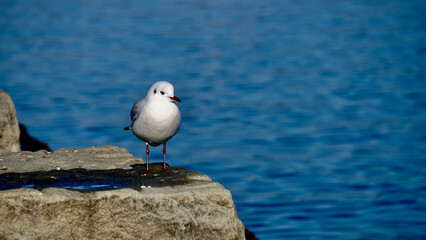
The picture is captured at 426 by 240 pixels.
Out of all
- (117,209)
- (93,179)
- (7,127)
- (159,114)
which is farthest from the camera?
(7,127)

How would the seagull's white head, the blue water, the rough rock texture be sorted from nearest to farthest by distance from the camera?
1. the seagull's white head
2. the rough rock texture
3. the blue water

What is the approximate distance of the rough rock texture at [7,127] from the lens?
31.0 feet

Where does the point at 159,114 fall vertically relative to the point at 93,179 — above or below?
above

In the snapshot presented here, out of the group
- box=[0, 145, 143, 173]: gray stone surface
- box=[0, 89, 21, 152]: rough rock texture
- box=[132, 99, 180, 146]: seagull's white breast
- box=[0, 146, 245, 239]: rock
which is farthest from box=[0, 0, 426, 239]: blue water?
box=[0, 146, 245, 239]: rock

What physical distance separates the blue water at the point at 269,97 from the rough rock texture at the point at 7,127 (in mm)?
4848

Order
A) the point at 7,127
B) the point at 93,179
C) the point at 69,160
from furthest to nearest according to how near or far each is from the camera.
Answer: the point at 7,127, the point at 69,160, the point at 93,179

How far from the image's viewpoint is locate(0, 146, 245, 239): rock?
6016mm

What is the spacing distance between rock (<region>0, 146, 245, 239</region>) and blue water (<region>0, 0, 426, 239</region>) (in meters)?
5.87

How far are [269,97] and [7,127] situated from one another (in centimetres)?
1477

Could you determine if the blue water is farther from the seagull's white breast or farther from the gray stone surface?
the seagull's white breast

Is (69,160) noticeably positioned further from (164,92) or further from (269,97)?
(269,97)

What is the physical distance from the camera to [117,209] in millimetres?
6191

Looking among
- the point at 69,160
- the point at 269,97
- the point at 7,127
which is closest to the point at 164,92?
the point at 69,160

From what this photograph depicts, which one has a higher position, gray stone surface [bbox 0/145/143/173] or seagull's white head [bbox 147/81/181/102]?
seagull's white head [bbox 147/81/181/102]
